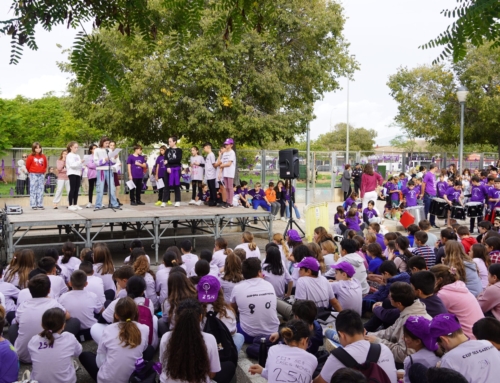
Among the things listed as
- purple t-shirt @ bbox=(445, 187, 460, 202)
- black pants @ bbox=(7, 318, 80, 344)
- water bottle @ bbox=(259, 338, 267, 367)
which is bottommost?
water bottle @ bbox=(259, 338, 267, 367)

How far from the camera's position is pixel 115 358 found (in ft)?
15.1

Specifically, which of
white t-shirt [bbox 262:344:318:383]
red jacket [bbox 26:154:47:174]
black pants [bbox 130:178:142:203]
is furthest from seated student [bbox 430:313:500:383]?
red jacket [bbox 26:154:47:174]

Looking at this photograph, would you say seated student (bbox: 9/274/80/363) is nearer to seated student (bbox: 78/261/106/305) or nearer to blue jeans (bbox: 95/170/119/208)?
seated student (bbox: 78/261/106/305)

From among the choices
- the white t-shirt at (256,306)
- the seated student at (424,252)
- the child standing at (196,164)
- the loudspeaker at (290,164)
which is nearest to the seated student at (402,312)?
the white t-shirt at (256,306)

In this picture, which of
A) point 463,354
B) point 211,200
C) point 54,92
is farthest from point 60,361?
point 54,92

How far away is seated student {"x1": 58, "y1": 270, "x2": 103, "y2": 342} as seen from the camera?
19.2ft

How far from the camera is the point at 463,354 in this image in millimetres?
3699

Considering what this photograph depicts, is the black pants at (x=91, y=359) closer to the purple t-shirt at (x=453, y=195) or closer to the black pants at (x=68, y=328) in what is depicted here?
the black pants at (x=68, y=328)

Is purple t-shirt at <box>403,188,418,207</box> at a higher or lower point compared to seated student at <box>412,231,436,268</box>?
higher

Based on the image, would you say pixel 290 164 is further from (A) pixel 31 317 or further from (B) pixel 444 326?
(B) pixel 444 326

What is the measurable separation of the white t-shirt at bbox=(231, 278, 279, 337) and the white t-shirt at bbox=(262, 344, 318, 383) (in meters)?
1.67

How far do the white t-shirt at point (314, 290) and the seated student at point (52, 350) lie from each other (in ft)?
8.96

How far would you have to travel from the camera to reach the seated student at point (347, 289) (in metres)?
6.47

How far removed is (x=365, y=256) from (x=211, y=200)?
6.03m
